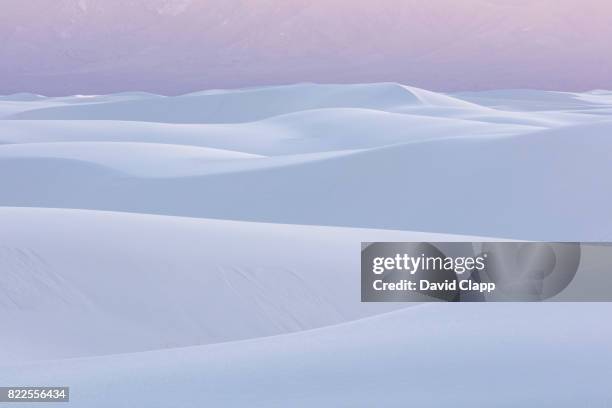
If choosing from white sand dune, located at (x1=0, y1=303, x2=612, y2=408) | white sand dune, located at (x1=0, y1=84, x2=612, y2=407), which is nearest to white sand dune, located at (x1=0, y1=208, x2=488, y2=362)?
white sand dune, located at (x1=0, y1=84, x2=612, y2=407)

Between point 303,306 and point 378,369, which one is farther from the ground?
point 303,306

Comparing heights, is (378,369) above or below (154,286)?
below

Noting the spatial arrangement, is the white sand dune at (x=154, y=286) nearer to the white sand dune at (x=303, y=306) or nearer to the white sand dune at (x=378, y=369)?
the white sand dune at (x=303, y=306)

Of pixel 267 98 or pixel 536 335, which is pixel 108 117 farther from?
pixel 536 335

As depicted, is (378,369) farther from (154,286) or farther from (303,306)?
(154,286)

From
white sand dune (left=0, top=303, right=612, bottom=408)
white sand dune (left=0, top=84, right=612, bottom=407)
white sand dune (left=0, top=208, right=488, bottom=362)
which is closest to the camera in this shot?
white sand dune (left=0, top=303, right=612, bottom=408)

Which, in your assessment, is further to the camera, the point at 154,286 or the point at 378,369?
the point at 154,286

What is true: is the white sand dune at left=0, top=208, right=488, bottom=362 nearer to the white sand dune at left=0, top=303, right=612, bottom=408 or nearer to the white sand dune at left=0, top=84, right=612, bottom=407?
the white sand dune at left=0, top=84, right=612, bottom=407

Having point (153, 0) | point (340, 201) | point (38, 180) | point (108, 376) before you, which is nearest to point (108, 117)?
point (38, 180)

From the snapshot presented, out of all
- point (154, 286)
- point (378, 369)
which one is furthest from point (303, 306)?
point (378, 369)

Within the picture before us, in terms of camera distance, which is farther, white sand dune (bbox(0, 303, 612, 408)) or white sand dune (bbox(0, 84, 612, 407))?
white sand dune (bbox(0, 84, 612, 407))

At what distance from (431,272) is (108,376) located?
1.28 meters

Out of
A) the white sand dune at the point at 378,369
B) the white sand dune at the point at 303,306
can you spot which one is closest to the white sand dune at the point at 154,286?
the white sand dune at the point at 303,306

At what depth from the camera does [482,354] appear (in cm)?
258
